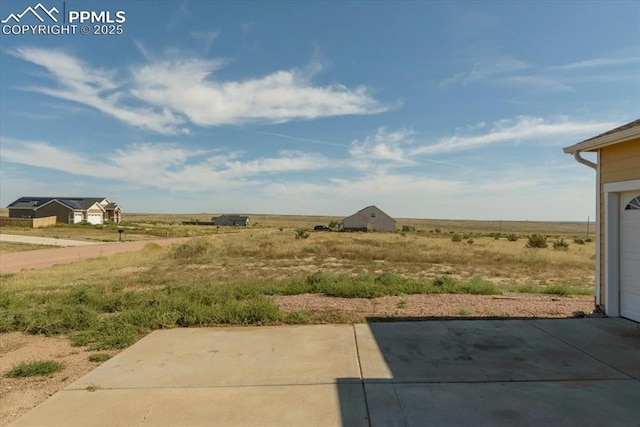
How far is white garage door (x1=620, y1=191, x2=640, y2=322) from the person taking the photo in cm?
713

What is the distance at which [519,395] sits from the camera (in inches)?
168

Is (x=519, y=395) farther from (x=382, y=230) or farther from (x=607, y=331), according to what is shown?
(x=382, y=230)

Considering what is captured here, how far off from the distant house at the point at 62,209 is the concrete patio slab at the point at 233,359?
78231 mm

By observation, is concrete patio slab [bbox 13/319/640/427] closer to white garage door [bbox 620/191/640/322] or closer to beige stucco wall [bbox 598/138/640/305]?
white garage door [bbox 620/191/640/322]

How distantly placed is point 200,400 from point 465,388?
2864 mm

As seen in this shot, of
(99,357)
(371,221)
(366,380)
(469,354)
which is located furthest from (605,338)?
(371,221)

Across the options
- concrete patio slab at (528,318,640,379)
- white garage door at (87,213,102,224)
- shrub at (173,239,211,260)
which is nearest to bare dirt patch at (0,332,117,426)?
concrete patio slab at (528,318,640,379)

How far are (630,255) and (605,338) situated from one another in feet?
6.49

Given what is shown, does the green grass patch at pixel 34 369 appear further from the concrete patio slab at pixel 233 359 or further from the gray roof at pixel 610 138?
the gray roof at pixel 610 138

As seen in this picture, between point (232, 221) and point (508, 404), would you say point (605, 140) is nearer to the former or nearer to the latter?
point (508, 404)

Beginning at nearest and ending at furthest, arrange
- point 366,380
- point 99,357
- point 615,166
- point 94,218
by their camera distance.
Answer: point 366,380, point 99,357, point 615,166, point 94,218

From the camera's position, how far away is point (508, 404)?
4074mm

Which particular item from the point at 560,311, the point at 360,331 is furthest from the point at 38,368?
the point at 560,311

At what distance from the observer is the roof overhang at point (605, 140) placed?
21.9 feet
